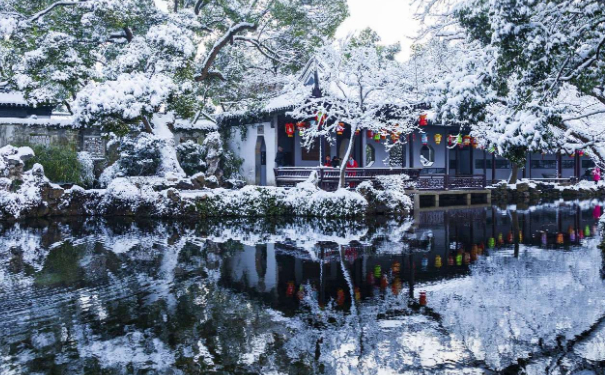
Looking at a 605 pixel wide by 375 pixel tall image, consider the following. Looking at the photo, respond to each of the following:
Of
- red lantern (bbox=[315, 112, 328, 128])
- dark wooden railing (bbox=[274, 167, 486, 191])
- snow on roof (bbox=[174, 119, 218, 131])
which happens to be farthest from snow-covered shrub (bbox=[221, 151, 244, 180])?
red lantern (bbox=[315, 112, 328, 128])

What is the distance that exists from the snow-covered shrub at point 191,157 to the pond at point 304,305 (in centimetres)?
1373

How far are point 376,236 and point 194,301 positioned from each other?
275 inches

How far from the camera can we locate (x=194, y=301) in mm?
7180

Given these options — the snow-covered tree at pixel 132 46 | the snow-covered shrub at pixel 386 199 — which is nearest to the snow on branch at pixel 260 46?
the snow-covered tree at pixel 132 46

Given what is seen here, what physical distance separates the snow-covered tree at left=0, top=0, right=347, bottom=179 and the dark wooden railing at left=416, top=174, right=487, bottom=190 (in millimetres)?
7910

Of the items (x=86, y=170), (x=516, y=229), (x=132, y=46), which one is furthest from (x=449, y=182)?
(x=86, y=170)

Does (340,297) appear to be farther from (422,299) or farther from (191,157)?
(191,157)

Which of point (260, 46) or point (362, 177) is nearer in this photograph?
point (362, 177)

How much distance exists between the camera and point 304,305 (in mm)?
6969

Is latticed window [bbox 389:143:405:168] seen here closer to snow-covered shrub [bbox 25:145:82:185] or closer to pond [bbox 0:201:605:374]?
pond [bbox 0:201:605:374]

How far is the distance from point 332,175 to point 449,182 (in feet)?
20.6

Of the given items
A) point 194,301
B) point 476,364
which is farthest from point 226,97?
point 476,364

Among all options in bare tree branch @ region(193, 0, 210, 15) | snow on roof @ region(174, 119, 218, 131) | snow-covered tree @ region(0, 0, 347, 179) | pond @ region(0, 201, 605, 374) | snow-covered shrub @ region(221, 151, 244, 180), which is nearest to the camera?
pond @ region(0, 201, 605, 374)

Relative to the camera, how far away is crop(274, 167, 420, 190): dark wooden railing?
21.6m
